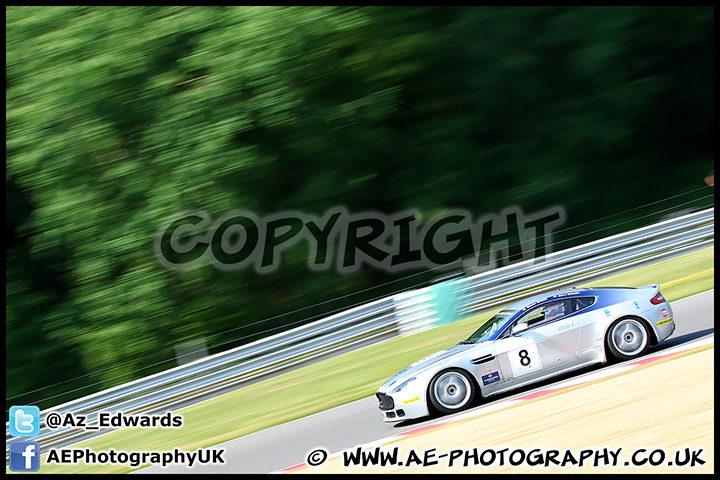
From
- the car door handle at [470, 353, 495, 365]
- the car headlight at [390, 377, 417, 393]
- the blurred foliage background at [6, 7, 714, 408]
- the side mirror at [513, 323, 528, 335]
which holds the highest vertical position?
the blurred foliage background at [6, 7, 714, 408]

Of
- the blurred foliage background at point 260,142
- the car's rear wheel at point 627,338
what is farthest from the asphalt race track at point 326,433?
the blurred foliage background at point 260,142

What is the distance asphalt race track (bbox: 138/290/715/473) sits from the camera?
628cm

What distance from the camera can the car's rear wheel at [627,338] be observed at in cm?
623

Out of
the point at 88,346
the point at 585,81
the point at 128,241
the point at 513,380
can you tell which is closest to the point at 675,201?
the point at 585,81

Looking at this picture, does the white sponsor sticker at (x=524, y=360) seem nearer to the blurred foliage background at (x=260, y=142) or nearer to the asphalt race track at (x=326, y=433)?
the asphalt race track at (x=326, y=433)

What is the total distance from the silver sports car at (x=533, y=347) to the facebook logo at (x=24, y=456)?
4052 millimetres

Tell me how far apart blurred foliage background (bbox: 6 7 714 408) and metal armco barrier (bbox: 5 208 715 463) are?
1870 millimetres

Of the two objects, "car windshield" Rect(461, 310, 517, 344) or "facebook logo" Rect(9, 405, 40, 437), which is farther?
"facebook logo" Rect(9, 405, 40, 437)

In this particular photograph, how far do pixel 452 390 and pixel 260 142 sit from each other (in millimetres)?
6044

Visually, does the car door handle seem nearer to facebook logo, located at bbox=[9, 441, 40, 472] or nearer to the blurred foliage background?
facebook logo, located at bbox=[9, 441, 40, 472]

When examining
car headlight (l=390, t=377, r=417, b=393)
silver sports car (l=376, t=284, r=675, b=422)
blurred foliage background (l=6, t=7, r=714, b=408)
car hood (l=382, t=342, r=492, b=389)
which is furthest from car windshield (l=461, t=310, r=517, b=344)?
blurred foliage background (l=6, t=7, r=714, b=408)

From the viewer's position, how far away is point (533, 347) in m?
6.09

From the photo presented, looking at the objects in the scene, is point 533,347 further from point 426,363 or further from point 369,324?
point 369,324

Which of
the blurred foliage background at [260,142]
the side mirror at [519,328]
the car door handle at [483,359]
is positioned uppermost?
the blurred foliage background at [260,142]
